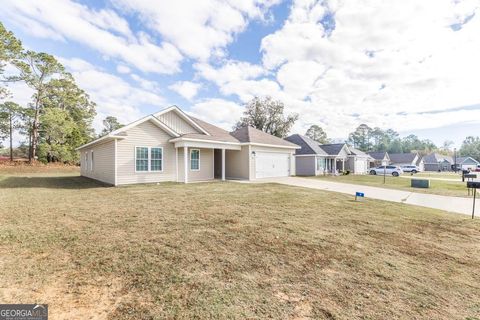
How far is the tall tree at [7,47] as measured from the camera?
71.5 feet

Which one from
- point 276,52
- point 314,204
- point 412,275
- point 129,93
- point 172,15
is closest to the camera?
point 412,275

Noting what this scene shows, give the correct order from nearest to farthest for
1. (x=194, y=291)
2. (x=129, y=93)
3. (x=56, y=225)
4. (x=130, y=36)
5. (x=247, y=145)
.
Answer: (x=194, y=291), (x=56, y=225), (x=130, y=36), (x=247, y=145), (x=129, y=93)

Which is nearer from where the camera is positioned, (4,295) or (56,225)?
(4,295)

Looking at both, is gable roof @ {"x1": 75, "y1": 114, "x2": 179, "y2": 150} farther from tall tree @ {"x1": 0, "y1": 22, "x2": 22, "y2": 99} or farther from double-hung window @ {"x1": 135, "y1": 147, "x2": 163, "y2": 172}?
tall tree @ {"x1": 0, "y1": 22, "x2": 22, "y2": 99}

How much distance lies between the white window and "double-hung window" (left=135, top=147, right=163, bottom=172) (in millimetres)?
2279

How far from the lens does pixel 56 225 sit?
552 cm

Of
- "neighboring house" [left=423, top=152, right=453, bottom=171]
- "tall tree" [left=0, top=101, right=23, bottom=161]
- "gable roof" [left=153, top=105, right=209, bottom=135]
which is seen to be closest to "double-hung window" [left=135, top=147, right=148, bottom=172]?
"gable roof" [left=153, top=105, right=209, bottom=135]

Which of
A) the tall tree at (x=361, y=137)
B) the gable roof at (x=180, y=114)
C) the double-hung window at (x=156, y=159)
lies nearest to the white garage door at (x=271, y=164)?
the gable roof at (x=180, y=114)

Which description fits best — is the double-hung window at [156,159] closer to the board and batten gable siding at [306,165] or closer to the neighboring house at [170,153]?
the neighboring house at [170,153]

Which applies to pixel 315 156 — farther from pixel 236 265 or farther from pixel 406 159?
pixel 406 159

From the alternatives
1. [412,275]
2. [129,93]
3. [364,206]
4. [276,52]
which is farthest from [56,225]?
[129,93]

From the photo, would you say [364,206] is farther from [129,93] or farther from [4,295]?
[129,93]

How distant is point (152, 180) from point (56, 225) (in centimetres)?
919

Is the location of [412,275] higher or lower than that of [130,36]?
lower
